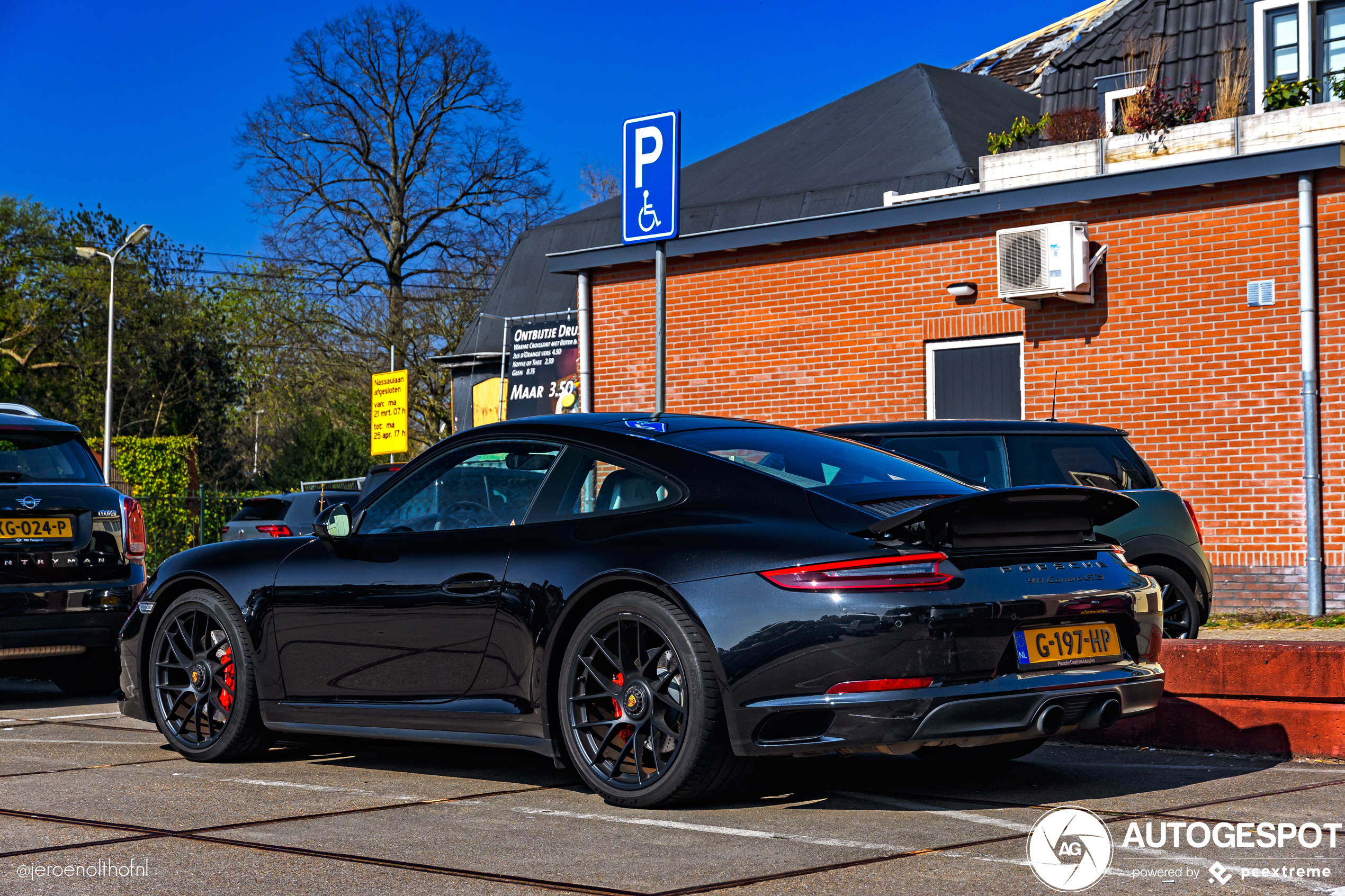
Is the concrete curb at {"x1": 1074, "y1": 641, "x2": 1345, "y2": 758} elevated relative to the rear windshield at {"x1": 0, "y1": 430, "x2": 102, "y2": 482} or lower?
lower

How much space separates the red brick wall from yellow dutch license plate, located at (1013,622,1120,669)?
8286mm

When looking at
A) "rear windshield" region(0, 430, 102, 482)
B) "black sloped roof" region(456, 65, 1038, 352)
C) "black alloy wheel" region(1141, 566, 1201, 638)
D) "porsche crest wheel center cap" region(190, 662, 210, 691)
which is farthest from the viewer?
"black sloped roof" region(456, 65, 1038, 352)

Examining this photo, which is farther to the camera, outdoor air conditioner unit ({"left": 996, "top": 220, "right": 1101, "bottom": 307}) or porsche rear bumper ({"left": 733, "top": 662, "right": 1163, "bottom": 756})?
outdoor air conditioner unit ({"left": 996, "top": 220, "right": 1101, "bottom": 307})

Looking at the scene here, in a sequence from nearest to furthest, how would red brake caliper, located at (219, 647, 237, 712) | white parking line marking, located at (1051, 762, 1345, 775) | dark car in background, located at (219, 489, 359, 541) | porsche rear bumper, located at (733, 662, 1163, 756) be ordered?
porsche rear bumper, located at (733, 662, 1163, 756), white parking line marking, located at (1051, 762, 1345, 775), red brake caliper, located at (219, 647, 237, 712), dark car in background, located at (219, 489, 359, 541)

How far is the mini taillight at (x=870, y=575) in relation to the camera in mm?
4379

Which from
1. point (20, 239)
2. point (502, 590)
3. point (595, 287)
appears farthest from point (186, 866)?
point (20, 239)

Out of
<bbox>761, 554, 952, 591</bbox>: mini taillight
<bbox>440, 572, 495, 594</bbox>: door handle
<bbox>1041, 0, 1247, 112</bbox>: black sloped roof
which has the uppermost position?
<bbox>1041, 0, 1247, 112</bbox>: black sloped roof

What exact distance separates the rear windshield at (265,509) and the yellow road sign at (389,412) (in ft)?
9.93

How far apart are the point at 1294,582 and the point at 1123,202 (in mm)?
3772

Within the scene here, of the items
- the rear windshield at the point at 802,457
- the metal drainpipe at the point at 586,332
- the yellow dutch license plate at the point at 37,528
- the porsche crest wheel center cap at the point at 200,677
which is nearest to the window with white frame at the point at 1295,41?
the metal drainpipe at the point at 586,332

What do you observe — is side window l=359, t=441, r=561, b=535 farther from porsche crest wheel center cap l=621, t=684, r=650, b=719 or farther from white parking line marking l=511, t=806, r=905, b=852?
white parking line marking l=511, t=806, r=905, b=852

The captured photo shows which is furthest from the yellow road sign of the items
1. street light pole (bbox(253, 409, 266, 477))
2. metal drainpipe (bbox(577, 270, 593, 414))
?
street light pole (bbox(253, 409, 266, 477))

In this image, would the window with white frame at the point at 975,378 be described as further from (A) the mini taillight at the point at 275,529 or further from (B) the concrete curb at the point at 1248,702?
(B) the concrete curb at the point at 1248,702

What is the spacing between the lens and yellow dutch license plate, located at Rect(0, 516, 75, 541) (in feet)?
28.0
